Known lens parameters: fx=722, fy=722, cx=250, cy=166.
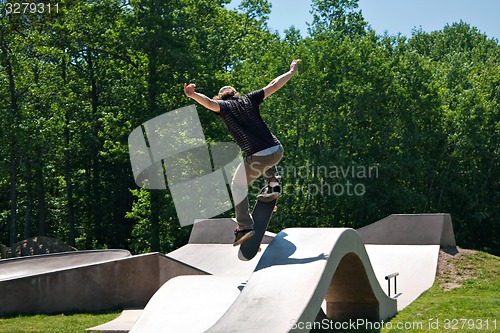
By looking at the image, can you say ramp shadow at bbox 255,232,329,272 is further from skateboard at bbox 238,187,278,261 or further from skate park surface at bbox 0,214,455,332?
skateboard at bbox 238,187,278,261

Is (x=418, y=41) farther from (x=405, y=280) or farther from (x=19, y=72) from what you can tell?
(x=405, y=280)

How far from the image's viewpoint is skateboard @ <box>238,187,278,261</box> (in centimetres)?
841

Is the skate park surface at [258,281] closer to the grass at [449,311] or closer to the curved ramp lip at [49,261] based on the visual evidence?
the curved ramp lip at [49,261]

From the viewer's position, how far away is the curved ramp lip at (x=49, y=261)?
17.5m

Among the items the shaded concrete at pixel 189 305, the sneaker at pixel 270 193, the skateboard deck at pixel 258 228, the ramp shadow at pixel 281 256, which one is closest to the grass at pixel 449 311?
the ramp shadow at pixel 281 256

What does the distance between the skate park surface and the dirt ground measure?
0.22 metres

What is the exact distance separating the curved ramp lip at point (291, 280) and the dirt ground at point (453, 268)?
22.3ft

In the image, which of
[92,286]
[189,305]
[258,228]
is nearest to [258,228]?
[258,228]

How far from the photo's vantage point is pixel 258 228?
8500mm

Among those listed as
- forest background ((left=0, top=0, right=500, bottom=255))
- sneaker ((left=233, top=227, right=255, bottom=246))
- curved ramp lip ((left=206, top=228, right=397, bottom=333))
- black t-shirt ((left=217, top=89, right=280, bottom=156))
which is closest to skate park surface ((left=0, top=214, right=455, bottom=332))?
curved ramp lip ((left=206, top=228, right=397, bottom=333))

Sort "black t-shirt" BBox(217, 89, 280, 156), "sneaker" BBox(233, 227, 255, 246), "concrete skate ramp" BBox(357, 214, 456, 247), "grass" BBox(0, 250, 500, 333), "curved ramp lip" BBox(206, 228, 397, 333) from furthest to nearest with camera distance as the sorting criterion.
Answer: "concrete skate ramp" BBox(357, 214, 456, 247), "grass" BBox(0, 250, 500, 333), "sneaker" BBox(233, 227, 255, 246), "black t-shirt" BBox(217, 89, 280, 156), "curved ramp lip" BBox(206, 228, 397, 333)

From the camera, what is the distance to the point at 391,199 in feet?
99.7

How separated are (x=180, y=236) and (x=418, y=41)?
97.0 feet

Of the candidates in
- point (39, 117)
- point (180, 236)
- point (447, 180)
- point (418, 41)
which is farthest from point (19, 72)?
point (418, 41)
